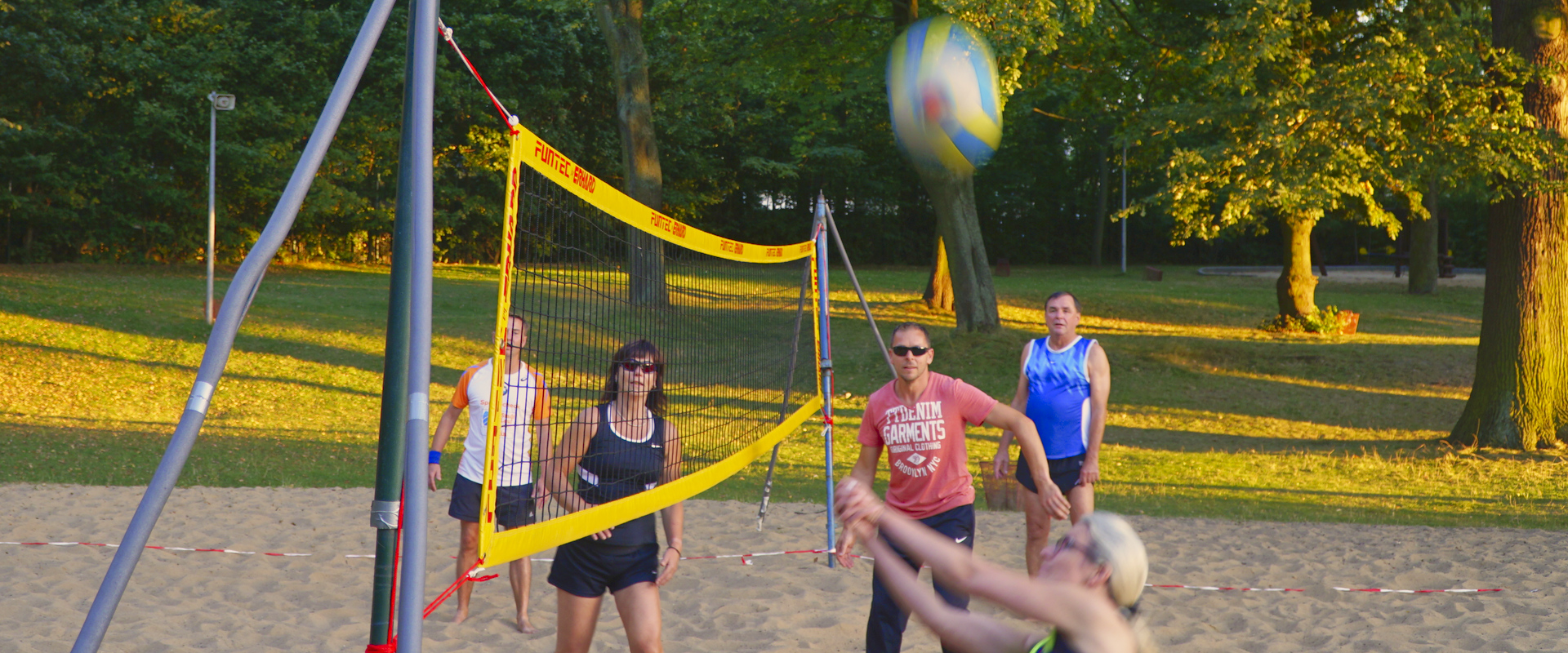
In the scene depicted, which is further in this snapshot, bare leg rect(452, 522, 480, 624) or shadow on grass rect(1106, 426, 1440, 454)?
shadow on grass rect(1106, 426, 1440, 454)

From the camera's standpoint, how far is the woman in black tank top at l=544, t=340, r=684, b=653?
11.7 ft

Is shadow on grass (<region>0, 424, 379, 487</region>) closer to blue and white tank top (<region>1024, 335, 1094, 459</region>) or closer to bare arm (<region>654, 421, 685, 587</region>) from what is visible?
bare arm (<region>654, 421, 685, 587</region>)

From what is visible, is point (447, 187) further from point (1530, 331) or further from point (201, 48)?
point (1530, 331)

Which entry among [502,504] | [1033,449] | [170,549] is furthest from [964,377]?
[502,504]

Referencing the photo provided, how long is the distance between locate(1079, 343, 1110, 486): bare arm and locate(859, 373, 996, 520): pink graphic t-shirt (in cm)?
111

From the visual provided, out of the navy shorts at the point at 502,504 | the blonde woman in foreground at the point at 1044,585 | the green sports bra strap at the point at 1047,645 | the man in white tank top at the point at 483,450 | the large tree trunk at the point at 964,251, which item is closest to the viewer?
the blonde woman in foreground at the point at 1044,585

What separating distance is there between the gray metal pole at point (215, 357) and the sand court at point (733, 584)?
2.29m

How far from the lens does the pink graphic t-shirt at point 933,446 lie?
412cm

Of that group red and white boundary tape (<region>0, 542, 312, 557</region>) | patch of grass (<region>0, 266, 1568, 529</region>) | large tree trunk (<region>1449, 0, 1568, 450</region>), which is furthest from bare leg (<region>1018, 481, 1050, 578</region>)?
large tree trunk (<region>1449, 0, 1568, 450</region>)

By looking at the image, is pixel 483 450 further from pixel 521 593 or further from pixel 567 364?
pixel 567 364

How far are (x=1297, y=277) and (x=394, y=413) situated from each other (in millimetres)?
19066

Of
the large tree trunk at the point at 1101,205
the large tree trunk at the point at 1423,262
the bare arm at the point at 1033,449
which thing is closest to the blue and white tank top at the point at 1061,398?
the bare arm at the point at 1033,449

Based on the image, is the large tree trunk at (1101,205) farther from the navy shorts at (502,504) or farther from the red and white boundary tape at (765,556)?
the navy shorts at (502,504)

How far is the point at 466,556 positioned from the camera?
199 inches
